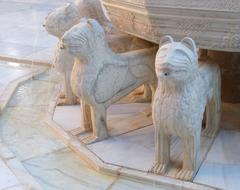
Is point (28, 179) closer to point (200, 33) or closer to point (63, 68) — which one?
point (63, 68)

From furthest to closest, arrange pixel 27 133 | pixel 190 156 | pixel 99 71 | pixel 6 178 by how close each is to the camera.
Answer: pixel 27 133 → pixel 99 71 → pixel 6 178 → pixel 190 156

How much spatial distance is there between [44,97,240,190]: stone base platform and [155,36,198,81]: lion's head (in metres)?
0.69

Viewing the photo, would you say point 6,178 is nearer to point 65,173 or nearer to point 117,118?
point 65,173

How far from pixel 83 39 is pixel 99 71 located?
0.29 metres

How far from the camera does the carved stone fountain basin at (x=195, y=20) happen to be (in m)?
2.50

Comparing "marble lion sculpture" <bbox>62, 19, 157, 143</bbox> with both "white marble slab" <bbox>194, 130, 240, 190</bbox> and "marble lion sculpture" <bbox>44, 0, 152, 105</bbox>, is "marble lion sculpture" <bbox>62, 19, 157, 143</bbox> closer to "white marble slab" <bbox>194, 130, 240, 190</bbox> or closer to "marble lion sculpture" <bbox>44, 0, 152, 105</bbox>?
"marble lion sculpture" <bbox>44, 0, 152, 105</bbox>

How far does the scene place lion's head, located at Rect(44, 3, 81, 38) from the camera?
326 centimetres

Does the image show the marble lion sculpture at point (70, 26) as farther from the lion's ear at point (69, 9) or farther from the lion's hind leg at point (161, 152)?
the lion's hind leg at point (161, 152)

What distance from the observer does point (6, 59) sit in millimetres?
5156

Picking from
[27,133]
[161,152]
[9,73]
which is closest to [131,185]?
[161,152]

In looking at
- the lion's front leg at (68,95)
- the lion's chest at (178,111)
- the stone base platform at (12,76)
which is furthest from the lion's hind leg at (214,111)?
the stone base platform at (12,76)

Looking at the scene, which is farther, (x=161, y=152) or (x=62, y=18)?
(x=62, y=18)

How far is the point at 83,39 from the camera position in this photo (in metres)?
2.59

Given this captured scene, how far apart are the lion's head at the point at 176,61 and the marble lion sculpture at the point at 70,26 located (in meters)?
1.18
